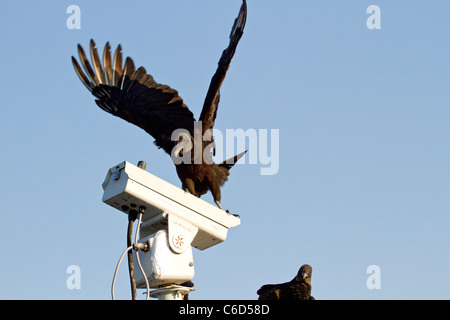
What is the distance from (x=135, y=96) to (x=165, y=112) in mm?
412

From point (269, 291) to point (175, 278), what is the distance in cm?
94

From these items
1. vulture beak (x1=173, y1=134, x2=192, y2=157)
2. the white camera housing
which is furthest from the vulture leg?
the white camera housing

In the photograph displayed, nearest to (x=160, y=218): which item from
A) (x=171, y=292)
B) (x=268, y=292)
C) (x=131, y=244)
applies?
(x=131, y=244)

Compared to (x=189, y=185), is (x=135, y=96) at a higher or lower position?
higher

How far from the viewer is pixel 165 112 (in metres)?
7.60

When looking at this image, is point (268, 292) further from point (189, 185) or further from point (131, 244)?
point (189, 185)

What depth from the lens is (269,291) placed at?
4.70 meters

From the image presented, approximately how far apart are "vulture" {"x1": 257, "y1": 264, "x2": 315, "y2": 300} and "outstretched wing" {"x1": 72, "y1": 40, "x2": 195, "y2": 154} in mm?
3117

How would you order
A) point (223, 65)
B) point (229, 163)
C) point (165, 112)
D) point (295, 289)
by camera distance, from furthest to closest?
point (229, 163)
point (165, 112)
point (223, 65)
point (295, 289)

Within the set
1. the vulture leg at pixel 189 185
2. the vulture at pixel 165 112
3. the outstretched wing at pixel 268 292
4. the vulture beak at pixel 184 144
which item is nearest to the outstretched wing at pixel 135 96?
the vulture at pixel 165 112

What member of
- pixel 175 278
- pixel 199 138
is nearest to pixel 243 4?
pixel 199 138

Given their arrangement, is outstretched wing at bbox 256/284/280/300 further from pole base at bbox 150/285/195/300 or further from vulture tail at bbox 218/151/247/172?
vulture tail at bbox 218/151/247/172

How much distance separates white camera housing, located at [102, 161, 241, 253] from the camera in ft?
13.1
